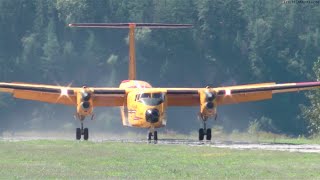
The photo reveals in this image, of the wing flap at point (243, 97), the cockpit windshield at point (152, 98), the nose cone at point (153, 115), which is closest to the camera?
the nose cone at point (153, 115)

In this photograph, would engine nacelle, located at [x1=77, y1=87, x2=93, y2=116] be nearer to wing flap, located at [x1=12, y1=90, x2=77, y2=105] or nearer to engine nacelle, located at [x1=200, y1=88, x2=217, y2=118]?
wing flap, located at [x1=12, y1=90, x2=77, y2=105]

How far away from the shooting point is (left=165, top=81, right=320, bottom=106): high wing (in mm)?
61312

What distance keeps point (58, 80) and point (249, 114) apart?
53.1 feet

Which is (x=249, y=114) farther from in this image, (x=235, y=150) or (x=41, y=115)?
(x=235, y=150)

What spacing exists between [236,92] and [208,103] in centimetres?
219

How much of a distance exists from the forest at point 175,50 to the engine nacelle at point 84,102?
31365 mm

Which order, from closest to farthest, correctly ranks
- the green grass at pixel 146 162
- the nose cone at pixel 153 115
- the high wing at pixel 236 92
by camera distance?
the green grass at pixel 146 162 < the nose cone at pixel 153 115 < the high wing at pixel 236 92

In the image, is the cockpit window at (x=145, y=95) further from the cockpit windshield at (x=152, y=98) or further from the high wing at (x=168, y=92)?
the high wing at (x=168, y=92)

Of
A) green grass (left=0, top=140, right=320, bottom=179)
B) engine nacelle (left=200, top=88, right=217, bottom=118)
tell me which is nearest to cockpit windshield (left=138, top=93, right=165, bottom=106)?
engine nacelle (left=200, top=88, right=217, bottom=118)

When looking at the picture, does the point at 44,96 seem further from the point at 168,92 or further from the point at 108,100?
the point at 168,92

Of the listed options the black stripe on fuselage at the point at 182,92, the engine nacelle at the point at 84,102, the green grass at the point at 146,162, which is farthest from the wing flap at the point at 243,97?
the green grass at the point at 146,162

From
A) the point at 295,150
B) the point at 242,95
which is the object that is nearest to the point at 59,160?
the point at 295,150

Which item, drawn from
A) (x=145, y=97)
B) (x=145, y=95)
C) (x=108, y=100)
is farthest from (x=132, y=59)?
(x=145, y=97)

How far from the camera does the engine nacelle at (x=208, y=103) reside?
6038 centimetres
